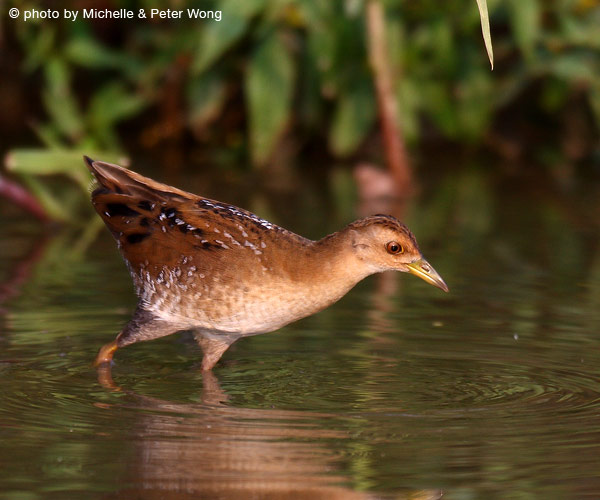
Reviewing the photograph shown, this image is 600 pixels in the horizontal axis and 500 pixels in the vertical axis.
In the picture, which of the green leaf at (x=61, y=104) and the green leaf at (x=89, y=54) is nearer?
the green leaf at (x=61, y=104)

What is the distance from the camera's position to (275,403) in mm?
5156

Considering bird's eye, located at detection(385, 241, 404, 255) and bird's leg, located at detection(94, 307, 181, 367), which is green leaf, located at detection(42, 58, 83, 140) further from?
bird's eye, located at detection(385, 241, 404, 255)

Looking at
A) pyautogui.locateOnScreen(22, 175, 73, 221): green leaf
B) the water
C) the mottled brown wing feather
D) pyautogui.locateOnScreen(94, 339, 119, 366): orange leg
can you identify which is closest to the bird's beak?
the water

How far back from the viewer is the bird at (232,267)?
5.63 meters

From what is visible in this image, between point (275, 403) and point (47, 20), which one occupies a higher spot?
point (47, 20)

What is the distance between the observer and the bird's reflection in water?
4070 mm

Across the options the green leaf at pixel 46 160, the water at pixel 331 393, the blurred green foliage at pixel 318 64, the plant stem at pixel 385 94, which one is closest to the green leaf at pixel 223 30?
the blurred green foliage at pixel 318 64

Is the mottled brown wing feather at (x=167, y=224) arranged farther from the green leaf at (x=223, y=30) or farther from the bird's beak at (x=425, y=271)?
the green leaf at (x=223, y=30)

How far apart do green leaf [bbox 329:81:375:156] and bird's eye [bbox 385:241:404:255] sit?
5.74 metres

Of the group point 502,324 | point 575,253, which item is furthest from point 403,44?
point 502,324

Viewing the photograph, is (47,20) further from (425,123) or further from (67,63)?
(425,123)

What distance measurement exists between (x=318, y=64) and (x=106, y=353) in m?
5.45

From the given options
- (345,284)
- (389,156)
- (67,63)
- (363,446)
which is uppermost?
(67,63)

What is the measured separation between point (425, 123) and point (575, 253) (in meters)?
4.76
